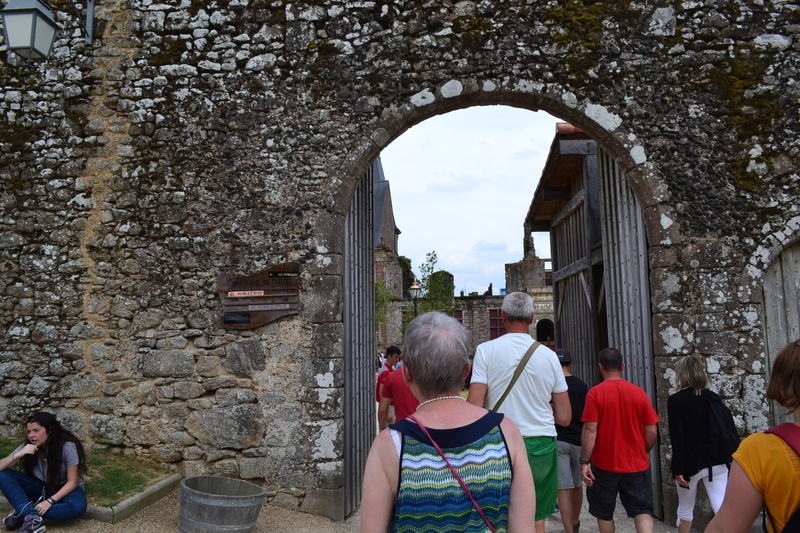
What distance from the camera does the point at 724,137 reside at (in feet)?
16.0

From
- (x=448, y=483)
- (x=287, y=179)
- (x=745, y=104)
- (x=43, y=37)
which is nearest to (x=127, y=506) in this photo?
(x=287, y=179)

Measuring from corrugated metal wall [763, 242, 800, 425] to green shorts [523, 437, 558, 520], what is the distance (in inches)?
101

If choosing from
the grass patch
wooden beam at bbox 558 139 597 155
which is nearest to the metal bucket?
the grass patch

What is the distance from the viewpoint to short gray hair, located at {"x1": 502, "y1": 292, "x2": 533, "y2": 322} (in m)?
3.49

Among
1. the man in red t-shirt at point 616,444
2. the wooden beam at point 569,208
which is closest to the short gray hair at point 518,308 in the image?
the man in red t-shirt at point 616,444

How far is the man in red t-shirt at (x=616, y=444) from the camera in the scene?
387 cm

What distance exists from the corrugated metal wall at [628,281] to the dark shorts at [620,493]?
130 centimetres

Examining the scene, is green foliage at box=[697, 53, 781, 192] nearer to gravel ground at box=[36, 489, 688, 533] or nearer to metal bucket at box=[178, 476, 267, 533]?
gravel ground at box=[36, 489, 688, 533]

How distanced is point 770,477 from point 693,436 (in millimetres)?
2335

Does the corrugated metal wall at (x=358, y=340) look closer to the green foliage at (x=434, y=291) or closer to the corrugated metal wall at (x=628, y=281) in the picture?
the corrugated metal wall at (x=628, y=281)

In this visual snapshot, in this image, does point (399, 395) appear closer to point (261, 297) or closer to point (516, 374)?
point (261, 297)

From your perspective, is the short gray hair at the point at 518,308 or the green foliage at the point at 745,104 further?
the green foliage at the point at 745,104

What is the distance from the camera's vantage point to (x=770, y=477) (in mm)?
1694

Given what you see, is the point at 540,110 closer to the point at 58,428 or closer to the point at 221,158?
the point at 221,158
